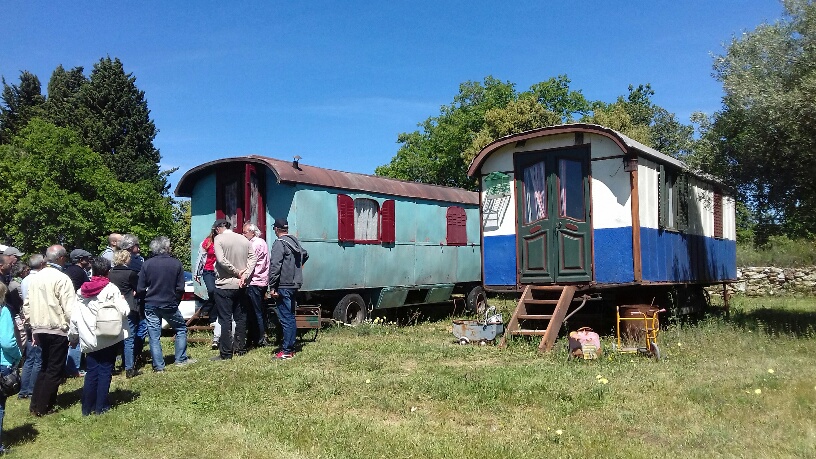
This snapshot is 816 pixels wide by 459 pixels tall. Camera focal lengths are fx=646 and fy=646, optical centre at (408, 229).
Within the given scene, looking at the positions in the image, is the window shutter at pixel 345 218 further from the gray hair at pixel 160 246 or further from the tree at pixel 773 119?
the tree at pixel 773 119

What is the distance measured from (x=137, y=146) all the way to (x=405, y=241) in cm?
2418

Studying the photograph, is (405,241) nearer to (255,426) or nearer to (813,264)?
(255,426)

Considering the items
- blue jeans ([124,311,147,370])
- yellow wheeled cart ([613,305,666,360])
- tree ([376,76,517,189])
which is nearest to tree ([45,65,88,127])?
tree ([376,76,517,189])

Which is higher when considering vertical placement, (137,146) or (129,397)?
(137,146)

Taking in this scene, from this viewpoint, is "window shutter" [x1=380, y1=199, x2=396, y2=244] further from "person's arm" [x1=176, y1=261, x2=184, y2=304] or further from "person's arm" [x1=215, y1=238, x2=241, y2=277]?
"person's arm" [x1=176, y1=261, x2=184, y2=304]

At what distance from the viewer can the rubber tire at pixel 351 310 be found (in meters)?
11.8

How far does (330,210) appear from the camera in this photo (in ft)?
38.0

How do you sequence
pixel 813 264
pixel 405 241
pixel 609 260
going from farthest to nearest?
pixel 813 264 < pixel 405 241 < pixel 609 260

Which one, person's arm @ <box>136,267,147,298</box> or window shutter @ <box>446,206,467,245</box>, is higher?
window shutter @ <box>446,206,467,245</box>

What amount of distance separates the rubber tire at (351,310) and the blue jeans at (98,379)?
5.74 meters

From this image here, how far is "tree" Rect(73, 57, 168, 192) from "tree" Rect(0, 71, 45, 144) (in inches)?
87.9

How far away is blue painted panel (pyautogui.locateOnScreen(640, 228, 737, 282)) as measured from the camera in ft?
33.1

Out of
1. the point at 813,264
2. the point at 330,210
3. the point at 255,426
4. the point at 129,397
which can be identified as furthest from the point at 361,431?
the point at 813,264

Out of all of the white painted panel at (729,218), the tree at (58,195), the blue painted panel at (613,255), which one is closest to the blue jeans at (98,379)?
the blue painted panel at (613,255)
